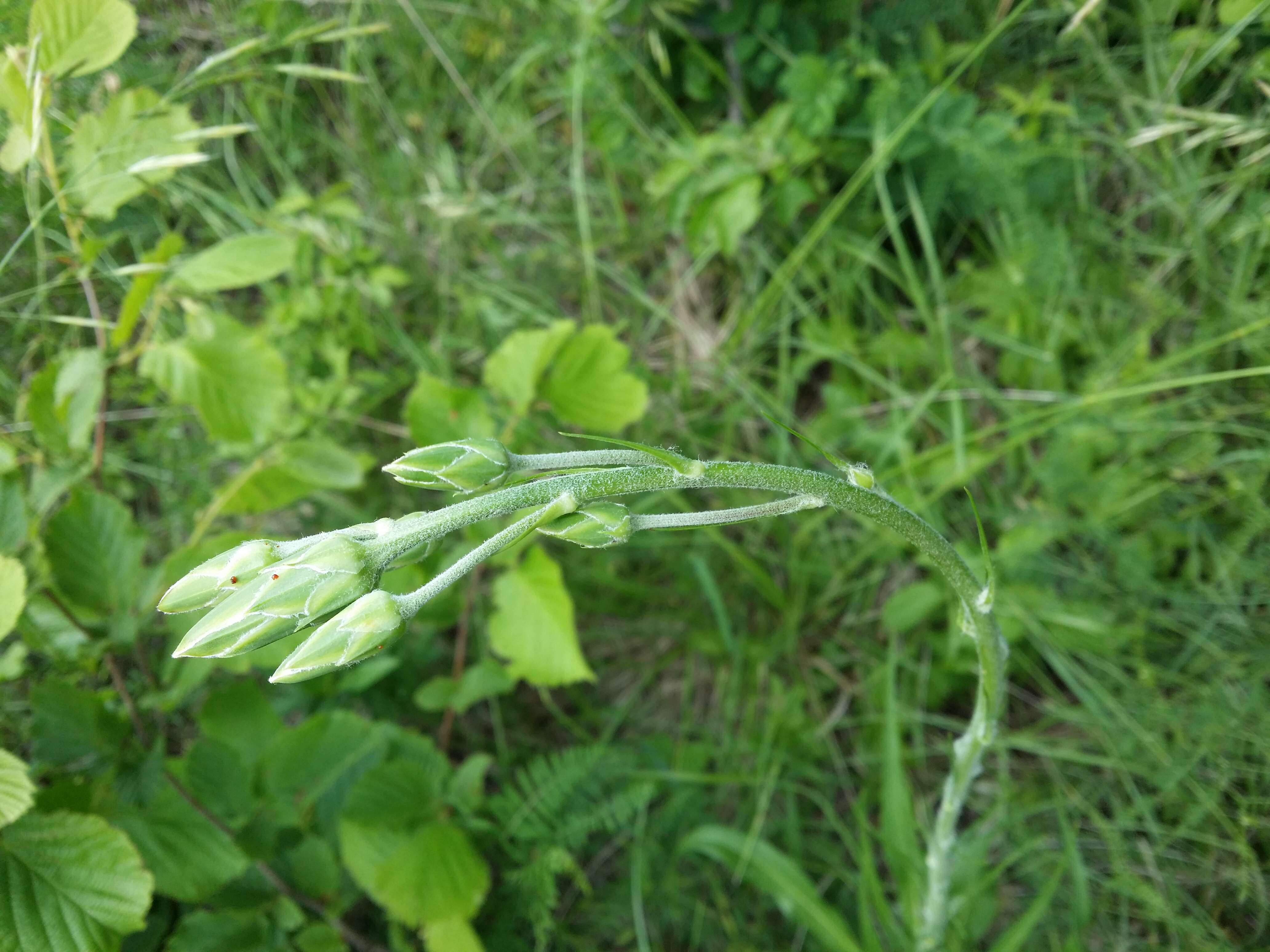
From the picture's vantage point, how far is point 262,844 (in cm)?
169

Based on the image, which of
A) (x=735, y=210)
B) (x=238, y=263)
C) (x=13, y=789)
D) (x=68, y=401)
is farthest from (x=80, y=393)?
(x=735, y=210)

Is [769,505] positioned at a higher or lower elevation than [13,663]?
higher

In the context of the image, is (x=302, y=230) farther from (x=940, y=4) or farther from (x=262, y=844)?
(x=940, y=4)

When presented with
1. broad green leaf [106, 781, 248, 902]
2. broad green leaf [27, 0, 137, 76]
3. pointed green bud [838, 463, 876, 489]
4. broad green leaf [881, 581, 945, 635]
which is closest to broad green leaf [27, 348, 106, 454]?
broad green leaf [27, 0, 137, 76]

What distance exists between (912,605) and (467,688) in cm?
129

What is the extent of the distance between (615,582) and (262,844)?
1138 millimetres

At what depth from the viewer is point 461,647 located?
7.06ft

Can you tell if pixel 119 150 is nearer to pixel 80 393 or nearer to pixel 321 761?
pixel 80 393

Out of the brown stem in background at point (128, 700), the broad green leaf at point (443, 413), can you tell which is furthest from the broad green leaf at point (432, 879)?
the broad green leaf at point (443, 413)

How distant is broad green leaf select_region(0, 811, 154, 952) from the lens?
1.26 m

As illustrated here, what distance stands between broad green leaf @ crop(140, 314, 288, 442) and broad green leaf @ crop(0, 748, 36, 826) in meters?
0.74

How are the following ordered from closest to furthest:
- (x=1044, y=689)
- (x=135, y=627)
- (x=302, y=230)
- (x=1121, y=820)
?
(x=135, y=627) → (x=1121, y=820) → (x=1044, y=689) → (x=302, y=230)

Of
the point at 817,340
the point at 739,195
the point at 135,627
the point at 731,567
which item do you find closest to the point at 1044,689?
the point at 731,567

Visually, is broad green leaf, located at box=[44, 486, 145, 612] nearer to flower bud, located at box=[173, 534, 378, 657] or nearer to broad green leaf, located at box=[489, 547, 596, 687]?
broad green leaf, located at box=[489, 547, 596, 687]
